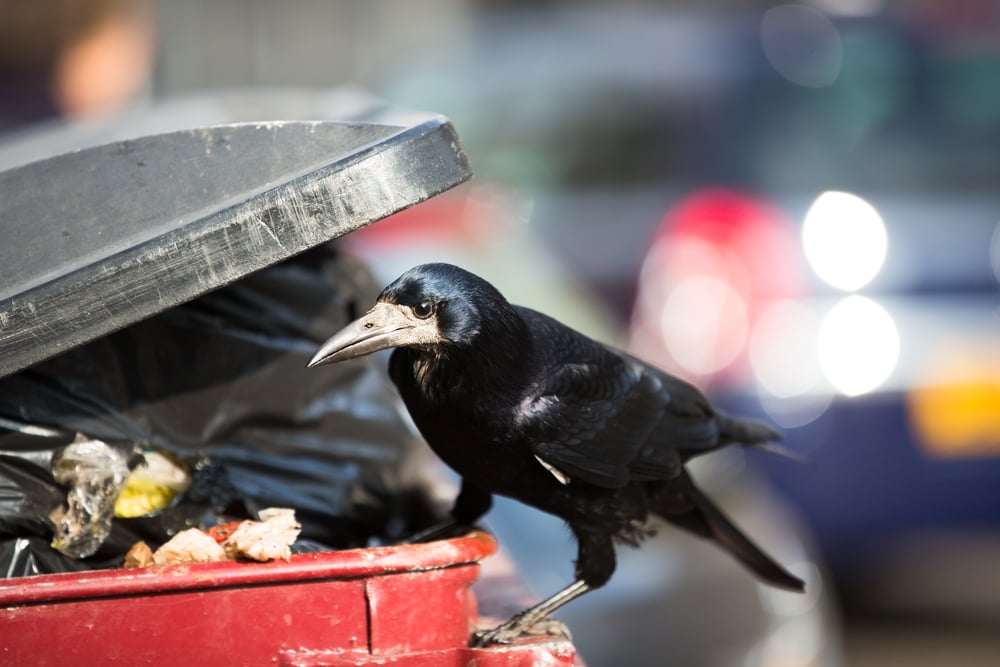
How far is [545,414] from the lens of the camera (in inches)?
87.2

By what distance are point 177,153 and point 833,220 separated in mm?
3558

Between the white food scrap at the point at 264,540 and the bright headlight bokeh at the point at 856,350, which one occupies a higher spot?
the white food scrap at the point at 264,540

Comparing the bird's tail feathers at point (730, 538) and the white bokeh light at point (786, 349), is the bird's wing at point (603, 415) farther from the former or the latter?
the white bokeh light at point (786, 349)

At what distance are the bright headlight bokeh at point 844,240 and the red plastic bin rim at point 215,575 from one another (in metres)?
3.40

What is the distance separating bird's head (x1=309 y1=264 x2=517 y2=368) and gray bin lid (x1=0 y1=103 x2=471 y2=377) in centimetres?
24

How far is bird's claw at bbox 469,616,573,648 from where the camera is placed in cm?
196

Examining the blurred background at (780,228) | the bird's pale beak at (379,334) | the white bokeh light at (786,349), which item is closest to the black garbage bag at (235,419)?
the bird's pale beak at (379,334)

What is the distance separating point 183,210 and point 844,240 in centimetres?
363

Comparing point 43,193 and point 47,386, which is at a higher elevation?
point 43,193

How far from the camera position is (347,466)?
254 cm

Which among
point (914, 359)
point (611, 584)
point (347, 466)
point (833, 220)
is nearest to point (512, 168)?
point (833, 220)

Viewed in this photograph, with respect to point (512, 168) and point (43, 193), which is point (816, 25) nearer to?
point (512, 168)

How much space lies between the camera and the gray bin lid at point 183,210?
1.73 metres

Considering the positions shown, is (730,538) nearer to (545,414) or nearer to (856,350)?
Result: (545,414)
